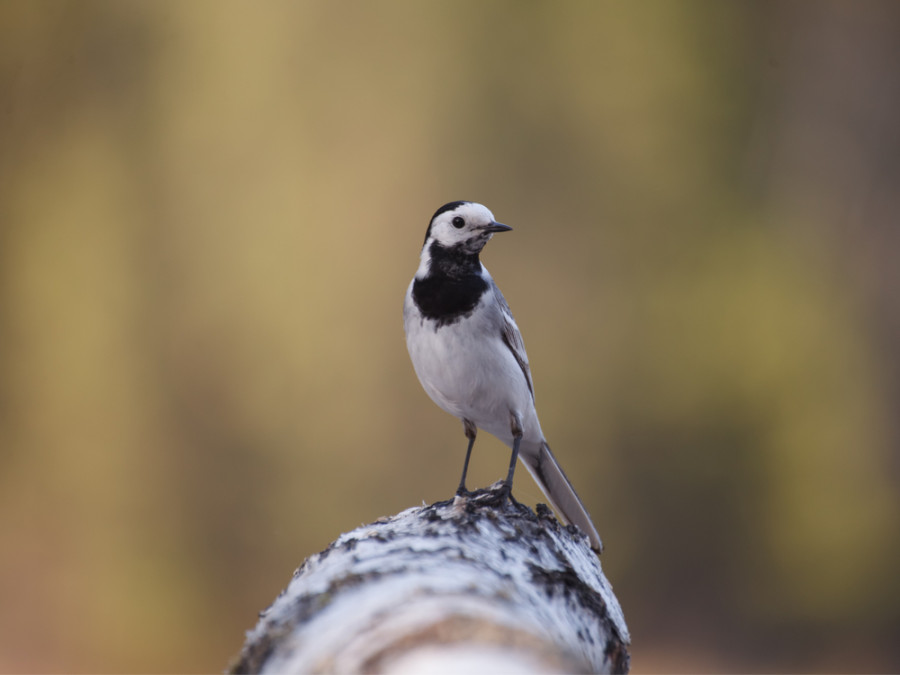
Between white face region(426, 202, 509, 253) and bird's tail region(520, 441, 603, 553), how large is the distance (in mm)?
596

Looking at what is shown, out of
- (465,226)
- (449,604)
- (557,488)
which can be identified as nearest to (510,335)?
(465,226)

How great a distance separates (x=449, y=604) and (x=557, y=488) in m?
1.02

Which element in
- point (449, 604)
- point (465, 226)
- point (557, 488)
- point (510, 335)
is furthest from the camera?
point (557, 488)

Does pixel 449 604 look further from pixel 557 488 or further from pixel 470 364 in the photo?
pixel 557 488

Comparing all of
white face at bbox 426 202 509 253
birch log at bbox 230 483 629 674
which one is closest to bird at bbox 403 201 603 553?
white face at bbox 426 202 509 253

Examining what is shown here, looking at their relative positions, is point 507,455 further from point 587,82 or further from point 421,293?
point 421,293

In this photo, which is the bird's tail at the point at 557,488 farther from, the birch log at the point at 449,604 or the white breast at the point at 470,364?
the birch log at the point at 449,604

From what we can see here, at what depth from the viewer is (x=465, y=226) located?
1756 mm

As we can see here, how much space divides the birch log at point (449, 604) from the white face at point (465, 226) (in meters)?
0.60

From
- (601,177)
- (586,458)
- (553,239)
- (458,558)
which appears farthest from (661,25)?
(458,558)

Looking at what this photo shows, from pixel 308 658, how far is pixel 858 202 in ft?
13.4

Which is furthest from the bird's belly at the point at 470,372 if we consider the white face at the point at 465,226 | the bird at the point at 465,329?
the white face at the point at 465,226

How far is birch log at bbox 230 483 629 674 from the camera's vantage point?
97cm

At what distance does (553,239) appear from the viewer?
4199 mm
